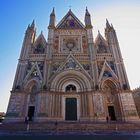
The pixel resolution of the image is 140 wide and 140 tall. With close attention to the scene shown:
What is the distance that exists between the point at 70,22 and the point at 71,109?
48.5 ft

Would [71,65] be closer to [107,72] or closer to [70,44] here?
[70,44]

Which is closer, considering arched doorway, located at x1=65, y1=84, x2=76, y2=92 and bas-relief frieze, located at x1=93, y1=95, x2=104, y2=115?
bas-relief frieze, located at x1=93, y1=95, x2=104, y2=115

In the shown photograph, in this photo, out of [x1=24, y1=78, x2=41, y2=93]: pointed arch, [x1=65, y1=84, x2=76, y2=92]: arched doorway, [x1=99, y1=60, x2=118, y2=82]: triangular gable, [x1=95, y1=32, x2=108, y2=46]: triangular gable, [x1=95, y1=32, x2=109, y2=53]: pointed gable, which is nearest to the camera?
[x1=24, y1=78, x2=41, y2=93]: pointed arch

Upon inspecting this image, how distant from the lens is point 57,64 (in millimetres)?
18719

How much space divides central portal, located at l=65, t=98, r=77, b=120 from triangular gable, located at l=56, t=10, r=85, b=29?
40.4 ft

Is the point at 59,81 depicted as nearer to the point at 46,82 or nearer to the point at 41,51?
the point at 46,82

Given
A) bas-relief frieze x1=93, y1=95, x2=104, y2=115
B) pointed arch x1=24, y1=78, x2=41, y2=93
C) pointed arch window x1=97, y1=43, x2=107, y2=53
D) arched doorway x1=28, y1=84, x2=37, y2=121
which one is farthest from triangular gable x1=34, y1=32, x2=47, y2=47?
bas-relief frieze x1=93, y1=95, x2=104, y2=115

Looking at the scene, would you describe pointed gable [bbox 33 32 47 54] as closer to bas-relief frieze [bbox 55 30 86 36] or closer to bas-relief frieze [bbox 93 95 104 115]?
bas-relief frieze [bbox 55 30 86 36]

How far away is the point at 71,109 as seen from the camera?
54.9ft

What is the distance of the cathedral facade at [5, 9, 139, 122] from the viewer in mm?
15672

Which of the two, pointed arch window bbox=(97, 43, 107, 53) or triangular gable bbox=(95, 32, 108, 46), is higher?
triangular gable bbox=(95, 32, 108, 46)

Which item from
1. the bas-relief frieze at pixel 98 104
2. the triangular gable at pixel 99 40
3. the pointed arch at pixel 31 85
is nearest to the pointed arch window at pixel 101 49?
the triangular gable at pixel 99 40

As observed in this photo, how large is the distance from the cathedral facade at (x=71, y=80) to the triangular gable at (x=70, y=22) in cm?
144

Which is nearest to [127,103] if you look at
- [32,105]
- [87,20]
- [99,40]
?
[99,40]
